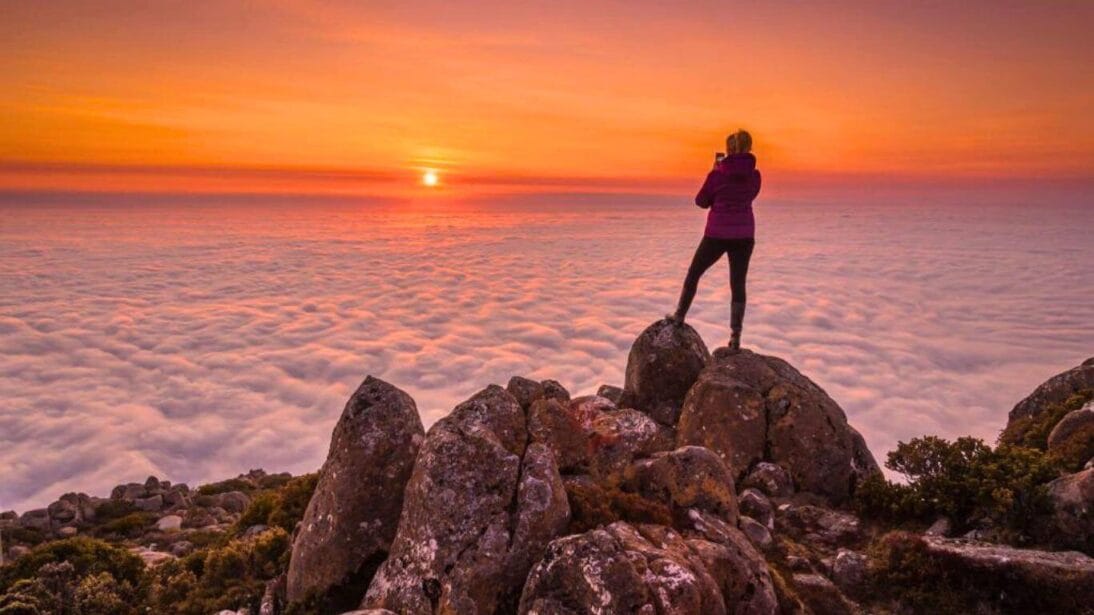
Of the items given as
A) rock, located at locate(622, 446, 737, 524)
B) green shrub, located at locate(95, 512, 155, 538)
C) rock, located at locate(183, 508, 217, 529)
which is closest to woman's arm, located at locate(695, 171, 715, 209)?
rock, located at locate(622, 446, 737, 524)

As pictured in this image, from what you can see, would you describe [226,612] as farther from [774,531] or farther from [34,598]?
[774,531]

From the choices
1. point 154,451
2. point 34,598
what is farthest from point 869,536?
point 154,451

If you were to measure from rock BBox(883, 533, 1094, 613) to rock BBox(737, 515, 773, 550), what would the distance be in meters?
2.18

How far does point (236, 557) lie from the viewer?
512 inches

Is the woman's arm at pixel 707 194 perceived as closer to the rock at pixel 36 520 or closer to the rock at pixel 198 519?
the rock at pixel 198 519

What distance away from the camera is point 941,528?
41.6ft

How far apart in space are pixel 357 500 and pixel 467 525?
96.1 inches

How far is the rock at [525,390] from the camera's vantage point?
14867mm

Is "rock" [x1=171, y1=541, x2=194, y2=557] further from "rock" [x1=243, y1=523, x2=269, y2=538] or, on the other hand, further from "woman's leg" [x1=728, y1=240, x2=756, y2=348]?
"woman's leg" [x1=728, y1=240, x2=756, y2=348]

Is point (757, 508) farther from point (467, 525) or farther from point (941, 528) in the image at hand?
point (467, 525)

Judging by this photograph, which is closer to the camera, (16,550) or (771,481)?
(771,481)

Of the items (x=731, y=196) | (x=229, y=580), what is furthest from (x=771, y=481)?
(x=229, y=580)

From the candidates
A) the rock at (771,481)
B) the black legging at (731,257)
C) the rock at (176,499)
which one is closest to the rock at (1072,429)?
the rock at (771,481)

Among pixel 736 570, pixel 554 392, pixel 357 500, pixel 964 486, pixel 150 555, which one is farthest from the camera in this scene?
pixel 150 555
